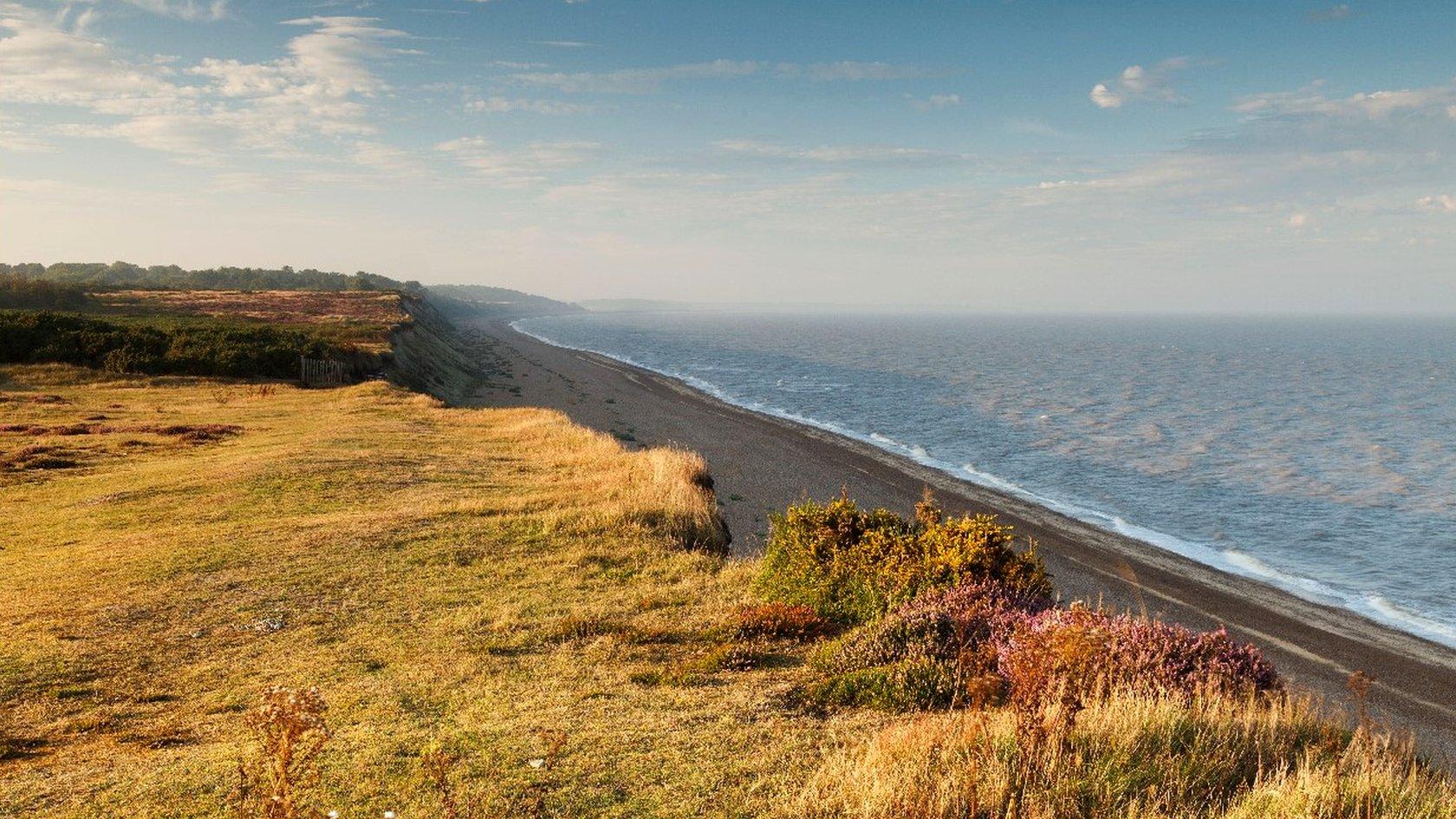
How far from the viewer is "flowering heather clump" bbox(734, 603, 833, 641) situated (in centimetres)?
1219

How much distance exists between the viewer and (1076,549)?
3294cm

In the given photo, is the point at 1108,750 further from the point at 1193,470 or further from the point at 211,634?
the point at 1193,470

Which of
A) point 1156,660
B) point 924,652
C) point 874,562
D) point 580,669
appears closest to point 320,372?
point 874,562

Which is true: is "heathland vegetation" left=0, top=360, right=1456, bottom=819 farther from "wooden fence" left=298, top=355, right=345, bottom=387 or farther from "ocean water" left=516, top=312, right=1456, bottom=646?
"wooden fence" left=298, top=355, right=345, bottom=387

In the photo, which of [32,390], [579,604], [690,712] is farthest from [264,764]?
[32,390]

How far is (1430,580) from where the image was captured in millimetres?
30578

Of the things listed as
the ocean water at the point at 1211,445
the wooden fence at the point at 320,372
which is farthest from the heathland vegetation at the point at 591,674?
the wooden fence at the point at 320,372

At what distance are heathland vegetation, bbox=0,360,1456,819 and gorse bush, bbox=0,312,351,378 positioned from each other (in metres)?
28.6

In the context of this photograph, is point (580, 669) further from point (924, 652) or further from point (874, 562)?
point (874, 562)

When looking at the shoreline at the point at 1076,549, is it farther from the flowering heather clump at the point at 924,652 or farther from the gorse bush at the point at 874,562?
the flowering heather clump at the point at 924,652

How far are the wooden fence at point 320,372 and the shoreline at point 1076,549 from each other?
12643 mm

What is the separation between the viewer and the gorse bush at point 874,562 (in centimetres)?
1304

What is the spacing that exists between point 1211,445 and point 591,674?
200ft

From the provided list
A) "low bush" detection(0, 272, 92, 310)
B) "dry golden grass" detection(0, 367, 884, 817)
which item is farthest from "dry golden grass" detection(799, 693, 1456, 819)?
"low bush" detection(0, 272, 92, 310)
